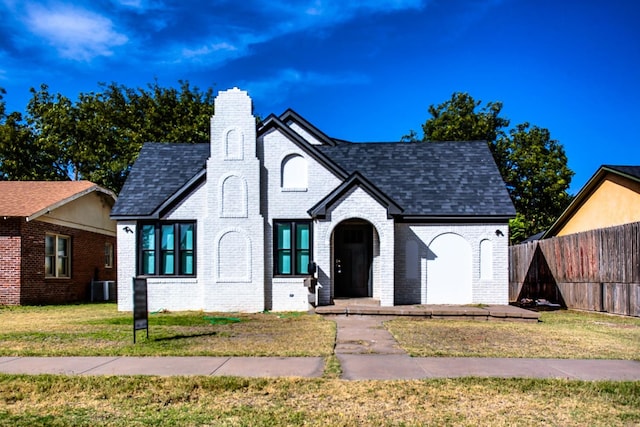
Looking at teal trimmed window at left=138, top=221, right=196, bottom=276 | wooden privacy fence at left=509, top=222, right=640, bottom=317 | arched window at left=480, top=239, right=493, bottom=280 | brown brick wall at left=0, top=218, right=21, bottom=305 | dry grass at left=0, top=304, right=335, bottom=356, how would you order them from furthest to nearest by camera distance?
brown brick wall at left=0, top=218, right=21, bottom=305
teal trimmed window at left=138, top=221, right=196, bottom=276
arched window at left=480, top=239, right=493, bottom=280
wooden privacy fence at left=509, top=222, right=640, bottom=317
dry grass at left=0, top=304, right=335, bottom=356

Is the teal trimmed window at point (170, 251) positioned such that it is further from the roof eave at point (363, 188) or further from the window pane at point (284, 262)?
the roof eave at point (363, 188)

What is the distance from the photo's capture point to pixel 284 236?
17.5m

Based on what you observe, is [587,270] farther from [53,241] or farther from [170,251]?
[53,241]

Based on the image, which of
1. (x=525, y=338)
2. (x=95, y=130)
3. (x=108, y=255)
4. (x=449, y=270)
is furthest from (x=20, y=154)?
(x=525, y=338)

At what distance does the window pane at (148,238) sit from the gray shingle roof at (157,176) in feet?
1.60

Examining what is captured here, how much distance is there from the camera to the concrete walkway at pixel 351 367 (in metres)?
7.70

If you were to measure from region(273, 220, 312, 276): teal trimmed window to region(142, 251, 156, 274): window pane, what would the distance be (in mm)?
3837

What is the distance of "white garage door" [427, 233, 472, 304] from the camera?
17.5 m

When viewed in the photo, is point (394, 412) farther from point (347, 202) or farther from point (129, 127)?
point (129, 127)

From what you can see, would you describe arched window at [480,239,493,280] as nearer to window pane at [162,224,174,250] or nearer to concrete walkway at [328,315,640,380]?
concrete walkway at [328,315,640,380]

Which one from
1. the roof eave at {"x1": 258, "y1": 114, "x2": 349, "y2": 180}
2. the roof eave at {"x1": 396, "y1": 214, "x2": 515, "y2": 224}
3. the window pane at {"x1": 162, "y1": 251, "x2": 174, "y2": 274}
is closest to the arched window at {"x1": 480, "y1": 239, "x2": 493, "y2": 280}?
the roof eave at {"x1": 396, "y1": 214, "x2": 515, "y2": 224}

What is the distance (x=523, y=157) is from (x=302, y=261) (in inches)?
1112

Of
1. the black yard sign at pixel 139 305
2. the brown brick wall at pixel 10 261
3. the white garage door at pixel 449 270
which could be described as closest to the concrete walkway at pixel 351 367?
the black yard sign at pixel 139 305

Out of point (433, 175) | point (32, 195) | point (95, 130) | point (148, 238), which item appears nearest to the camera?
point (148, 238)
